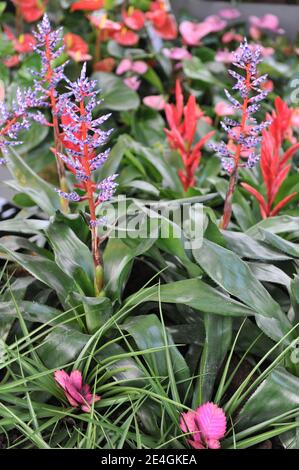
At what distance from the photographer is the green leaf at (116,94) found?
167 cm

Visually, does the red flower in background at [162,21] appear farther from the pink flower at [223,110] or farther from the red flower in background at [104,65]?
the pink flower at [223,110]

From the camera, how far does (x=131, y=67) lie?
181cm

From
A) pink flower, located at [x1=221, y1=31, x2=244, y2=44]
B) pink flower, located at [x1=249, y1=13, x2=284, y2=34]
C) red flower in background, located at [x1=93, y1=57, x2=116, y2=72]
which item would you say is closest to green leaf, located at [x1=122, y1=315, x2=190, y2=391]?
red flower in background, located at [x1=93, y1=57, x2=116, y2=72]

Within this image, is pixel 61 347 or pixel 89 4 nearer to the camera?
pixel 61 347

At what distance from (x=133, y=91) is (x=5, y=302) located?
967 millimetres

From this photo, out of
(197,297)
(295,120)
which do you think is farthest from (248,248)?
(295,120)

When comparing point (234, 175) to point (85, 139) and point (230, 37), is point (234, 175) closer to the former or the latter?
point (85, 139)

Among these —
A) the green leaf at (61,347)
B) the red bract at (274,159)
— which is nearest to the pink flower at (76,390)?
the green leaf at (61,347)

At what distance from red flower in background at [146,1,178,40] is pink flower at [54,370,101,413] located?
145 cm

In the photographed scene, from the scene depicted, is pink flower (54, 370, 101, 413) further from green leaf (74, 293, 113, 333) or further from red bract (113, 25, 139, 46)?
red bract (113, 25, 139, 46)

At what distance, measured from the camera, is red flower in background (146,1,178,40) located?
193cm

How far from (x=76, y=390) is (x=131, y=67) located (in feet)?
4.08
